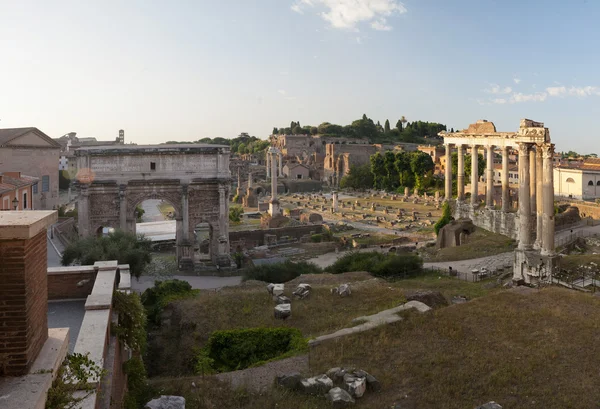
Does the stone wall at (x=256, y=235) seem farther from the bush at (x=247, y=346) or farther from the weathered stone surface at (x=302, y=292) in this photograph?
the bush at (x=247, y=346)

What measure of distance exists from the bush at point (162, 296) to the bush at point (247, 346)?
365 cm

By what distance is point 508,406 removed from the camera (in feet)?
28.5

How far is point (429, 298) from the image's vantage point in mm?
14672

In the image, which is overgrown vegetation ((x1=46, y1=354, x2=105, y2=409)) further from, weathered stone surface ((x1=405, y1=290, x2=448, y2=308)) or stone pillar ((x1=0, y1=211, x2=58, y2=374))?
weathered stone surface ((x1=405, y1=290, x2=448, y2=308))

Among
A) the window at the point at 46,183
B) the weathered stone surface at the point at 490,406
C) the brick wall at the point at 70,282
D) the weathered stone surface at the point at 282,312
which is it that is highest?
the window at the point at 46,183

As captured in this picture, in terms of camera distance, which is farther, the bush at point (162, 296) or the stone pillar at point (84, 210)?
the stone pillar at point (84, 210)

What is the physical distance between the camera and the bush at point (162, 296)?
1587 centimetres

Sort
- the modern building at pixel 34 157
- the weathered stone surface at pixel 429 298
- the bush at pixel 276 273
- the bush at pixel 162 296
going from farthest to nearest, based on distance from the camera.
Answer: the modern building at pixel 34 157, the bush at pixel 276 273, the bush at pixel 162 296, the weathered stone surface at pixel 429 298

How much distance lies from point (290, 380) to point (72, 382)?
197 inches

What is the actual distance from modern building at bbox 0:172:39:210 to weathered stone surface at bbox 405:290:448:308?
1551 centimetres

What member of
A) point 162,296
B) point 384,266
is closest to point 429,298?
point 384,266

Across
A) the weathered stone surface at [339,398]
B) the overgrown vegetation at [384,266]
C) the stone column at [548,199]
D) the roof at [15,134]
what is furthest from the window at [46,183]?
the weathered stone surface at [339,398]

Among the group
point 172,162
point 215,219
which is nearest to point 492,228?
point 215,219

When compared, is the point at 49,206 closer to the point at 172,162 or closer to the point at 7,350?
the point at 172,162
